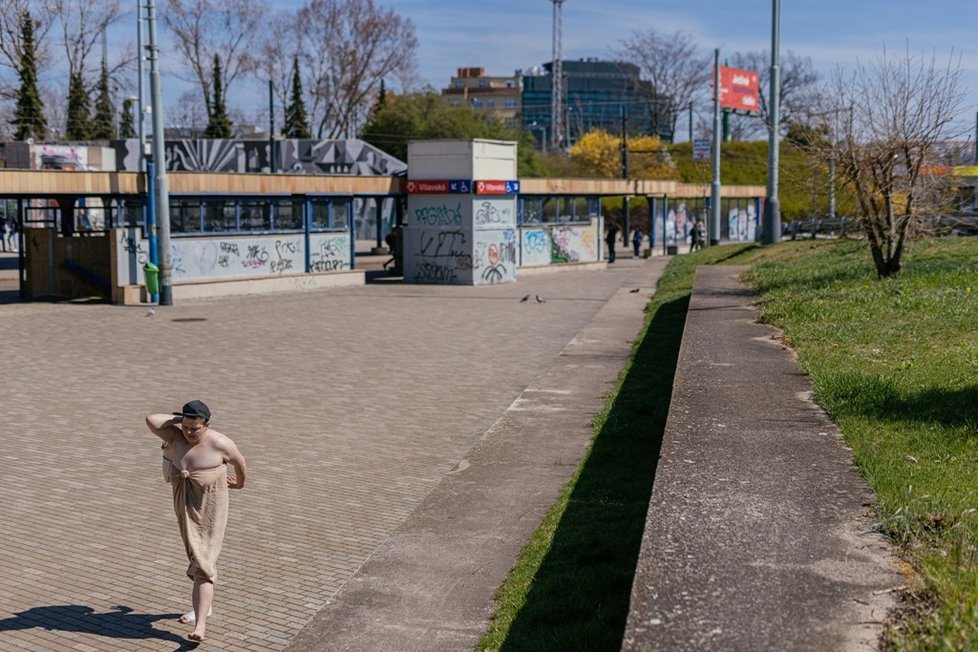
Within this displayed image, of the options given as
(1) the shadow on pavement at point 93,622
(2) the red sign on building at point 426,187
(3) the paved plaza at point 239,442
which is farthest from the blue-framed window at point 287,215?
(1) the shadow on pavement at point 93,622

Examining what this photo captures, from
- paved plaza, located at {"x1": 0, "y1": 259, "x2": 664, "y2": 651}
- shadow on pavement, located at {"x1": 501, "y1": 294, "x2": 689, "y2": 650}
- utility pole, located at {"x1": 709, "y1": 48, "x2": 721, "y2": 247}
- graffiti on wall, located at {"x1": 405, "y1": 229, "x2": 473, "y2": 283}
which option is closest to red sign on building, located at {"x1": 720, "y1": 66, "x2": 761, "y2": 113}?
utility pole, located at {"x1": 709, "y1": 48, "x2": 721, "y2": 247}

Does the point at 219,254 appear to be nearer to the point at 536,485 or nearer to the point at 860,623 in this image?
the point at 536,485

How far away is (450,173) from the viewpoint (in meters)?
34.5

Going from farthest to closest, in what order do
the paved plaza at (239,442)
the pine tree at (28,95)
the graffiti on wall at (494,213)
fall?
the pine tree at (28,95) < the graffiti on wall at (494,213) < the paved plaza at (239,442)

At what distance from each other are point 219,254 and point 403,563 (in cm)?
2241

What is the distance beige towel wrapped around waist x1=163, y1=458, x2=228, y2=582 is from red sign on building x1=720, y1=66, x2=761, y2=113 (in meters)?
50.4

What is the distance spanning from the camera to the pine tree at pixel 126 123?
73.1 m

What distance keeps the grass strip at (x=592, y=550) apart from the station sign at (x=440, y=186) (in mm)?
20958

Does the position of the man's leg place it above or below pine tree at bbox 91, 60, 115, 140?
below

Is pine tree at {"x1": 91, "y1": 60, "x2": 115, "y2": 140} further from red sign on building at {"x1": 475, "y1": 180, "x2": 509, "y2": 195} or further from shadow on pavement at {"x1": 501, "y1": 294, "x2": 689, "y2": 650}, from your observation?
shadow on pavement at {"x1": 501, "y1": 294, "x2": 689, "y2": 650}

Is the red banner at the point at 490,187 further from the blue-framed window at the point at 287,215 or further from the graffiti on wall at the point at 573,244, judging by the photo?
the graffiti on wall at the point at 573,244

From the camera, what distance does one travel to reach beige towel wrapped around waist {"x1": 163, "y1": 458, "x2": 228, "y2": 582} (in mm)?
6844

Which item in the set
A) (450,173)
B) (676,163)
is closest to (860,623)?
(450,173)

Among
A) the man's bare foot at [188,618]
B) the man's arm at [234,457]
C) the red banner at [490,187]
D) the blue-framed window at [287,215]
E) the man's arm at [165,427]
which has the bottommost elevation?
the man's bare foot at [188,618]
